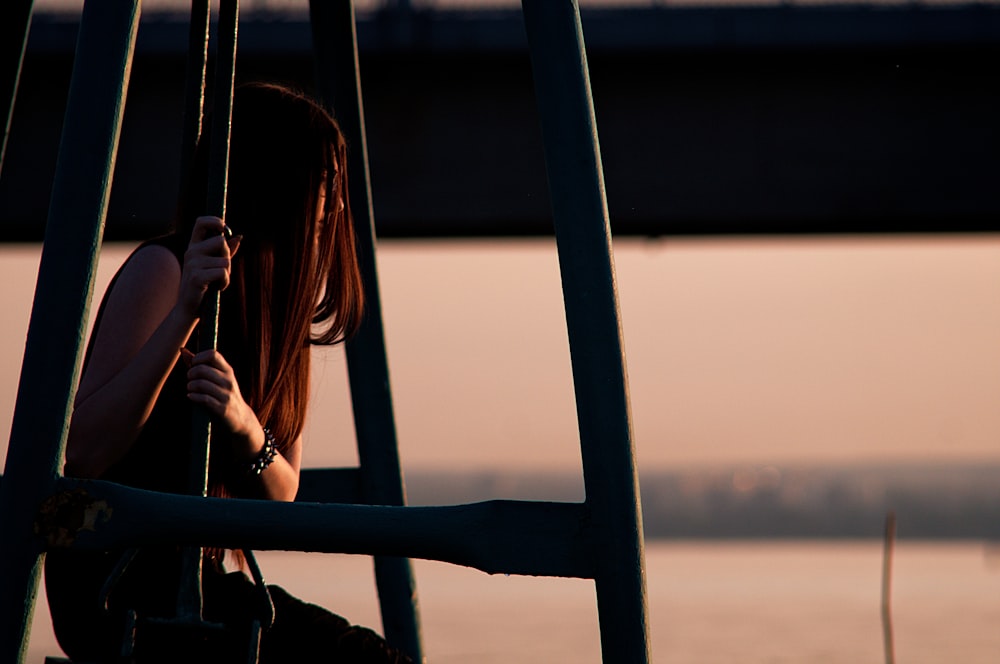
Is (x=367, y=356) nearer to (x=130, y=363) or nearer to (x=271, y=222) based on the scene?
(x=271, y=222)

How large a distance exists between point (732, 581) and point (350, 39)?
67.4 ft

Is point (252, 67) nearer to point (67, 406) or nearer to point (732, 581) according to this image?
point (67, 406)

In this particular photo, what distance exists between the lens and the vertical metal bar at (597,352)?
1488mm

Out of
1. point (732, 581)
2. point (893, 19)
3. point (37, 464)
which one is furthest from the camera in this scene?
point (732, 581)

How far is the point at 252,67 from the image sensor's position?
37.9 feet

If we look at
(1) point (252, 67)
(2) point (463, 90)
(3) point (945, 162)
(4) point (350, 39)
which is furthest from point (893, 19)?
(4) point (350, 39)

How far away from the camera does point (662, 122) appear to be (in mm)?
11461

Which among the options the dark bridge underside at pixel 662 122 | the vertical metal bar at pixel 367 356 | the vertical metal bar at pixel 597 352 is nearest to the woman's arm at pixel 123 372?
the vertical metal bar at pixel 597 352

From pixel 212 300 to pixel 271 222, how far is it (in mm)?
287

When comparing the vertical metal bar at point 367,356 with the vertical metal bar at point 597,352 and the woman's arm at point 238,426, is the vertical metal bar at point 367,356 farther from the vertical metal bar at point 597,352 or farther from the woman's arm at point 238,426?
the vertical metal bar at point 597,352

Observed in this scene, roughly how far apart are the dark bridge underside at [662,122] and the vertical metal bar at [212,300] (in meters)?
9.49

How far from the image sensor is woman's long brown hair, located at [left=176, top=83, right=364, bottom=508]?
1933 mm

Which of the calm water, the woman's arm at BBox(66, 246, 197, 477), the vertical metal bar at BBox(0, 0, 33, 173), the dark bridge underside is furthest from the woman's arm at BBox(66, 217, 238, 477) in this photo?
the dark bridge underside

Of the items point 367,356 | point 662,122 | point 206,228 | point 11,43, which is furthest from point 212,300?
point 662,122
